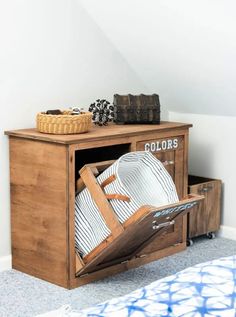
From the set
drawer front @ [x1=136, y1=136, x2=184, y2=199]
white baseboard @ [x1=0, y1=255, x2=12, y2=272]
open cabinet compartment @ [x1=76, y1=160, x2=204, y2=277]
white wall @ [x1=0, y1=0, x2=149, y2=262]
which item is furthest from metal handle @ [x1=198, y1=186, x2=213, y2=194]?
white baseboard @ [x1=0, y1=255, x2=12, y2=272]

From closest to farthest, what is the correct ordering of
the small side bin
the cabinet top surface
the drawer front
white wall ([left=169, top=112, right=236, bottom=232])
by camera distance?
the cabinet top surface, the drawer front, the small side bin, white wall ([left=169, top=112, right=236, bottom=232])

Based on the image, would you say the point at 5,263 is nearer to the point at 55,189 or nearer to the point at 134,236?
the point at 55,189

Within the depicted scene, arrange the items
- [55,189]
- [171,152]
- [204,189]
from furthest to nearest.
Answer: [204,189]
[171,152]
[55,189]

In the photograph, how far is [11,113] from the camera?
127 inches

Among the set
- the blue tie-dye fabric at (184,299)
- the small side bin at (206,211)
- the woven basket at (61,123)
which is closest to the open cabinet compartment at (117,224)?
the woven basket at (61,123)

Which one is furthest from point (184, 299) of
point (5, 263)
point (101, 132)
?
point (5, 263)

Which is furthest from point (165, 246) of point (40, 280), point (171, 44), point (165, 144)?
point (171, 44)

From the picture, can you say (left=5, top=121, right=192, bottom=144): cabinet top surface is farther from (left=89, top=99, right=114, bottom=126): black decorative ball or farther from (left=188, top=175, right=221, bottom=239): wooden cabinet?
(left=188, top=175, right=221, bottom=239): wooden cabinet

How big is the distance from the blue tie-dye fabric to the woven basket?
1.70m

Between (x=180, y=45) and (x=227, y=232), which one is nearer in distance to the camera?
(x=180, y=45)

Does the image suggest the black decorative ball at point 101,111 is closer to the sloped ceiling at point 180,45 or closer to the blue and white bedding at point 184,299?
the sloped ceiling at point 180,45

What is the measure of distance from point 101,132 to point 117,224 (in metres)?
0.56

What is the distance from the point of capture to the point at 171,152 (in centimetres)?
354

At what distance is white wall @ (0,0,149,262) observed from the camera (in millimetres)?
3197
